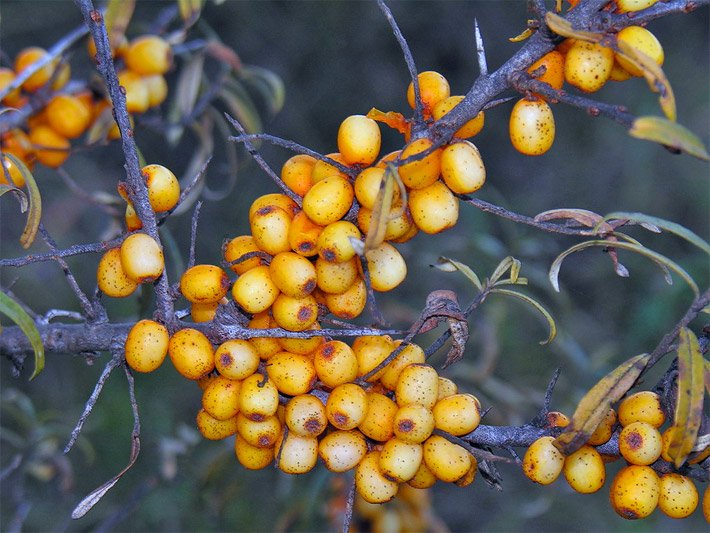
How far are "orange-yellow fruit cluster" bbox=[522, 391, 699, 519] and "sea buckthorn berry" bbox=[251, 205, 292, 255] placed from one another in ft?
1.16

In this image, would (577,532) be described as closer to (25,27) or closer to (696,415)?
(696,415)

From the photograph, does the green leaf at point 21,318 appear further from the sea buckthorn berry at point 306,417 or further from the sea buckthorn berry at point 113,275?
the sea buckthorn berry at point 306,417

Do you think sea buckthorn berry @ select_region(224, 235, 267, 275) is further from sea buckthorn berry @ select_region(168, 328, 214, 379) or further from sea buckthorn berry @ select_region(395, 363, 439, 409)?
sea buckthorn berry @ select_region(395, 363, 439, 409)

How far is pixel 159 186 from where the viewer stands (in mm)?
874

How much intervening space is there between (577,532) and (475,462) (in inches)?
88.0

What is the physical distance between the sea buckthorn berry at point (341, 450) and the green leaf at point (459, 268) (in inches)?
8.9

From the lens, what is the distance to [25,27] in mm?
2785

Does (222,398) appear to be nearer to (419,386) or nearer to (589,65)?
(419,386)

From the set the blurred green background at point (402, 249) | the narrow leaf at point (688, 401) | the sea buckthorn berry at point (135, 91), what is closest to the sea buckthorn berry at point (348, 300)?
the narrow leaf at point (688, 401)

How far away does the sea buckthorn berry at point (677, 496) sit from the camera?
2.65 feet

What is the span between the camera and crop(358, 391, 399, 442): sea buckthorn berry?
85 cm

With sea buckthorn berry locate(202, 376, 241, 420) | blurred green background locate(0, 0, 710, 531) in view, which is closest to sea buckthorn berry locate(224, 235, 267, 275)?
sea buckthorn berry locate(202, 376, 241, 420)

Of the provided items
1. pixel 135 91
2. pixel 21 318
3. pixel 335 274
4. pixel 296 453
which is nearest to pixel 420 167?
pixel 335 274

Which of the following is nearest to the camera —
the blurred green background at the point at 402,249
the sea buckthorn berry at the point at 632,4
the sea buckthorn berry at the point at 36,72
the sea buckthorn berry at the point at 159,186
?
the sea buckthorn berry at the point at 632,4
